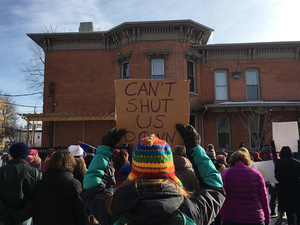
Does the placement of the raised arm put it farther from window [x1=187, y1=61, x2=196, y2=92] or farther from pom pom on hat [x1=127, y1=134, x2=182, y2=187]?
window [x1=187, y1=61, x2=196, y2=92]

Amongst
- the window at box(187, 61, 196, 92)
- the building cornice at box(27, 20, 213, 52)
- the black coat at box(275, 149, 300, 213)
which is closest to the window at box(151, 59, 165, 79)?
the building cornice at box(27, 20, 213, 52)

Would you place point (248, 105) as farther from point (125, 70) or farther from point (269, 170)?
point (269, 170)

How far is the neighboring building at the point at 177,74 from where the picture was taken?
1444cm

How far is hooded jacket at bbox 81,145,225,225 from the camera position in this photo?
1.32m

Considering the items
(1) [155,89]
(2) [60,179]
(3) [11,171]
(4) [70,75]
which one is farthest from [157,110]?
(4) [70,75]

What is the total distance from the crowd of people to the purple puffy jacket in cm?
1

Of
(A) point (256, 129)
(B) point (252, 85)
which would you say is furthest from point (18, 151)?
(B) point (252, 85)

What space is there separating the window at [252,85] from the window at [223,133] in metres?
2.42

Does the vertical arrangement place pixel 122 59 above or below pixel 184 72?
above

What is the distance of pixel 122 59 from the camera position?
48.8ft

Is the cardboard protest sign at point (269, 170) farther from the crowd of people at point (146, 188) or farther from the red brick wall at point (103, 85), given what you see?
the red brick wall at point (103, 85)

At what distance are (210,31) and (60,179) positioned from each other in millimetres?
14536

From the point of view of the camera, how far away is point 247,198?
3.48 metres

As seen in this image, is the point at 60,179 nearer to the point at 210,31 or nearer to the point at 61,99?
the point at 61,99
